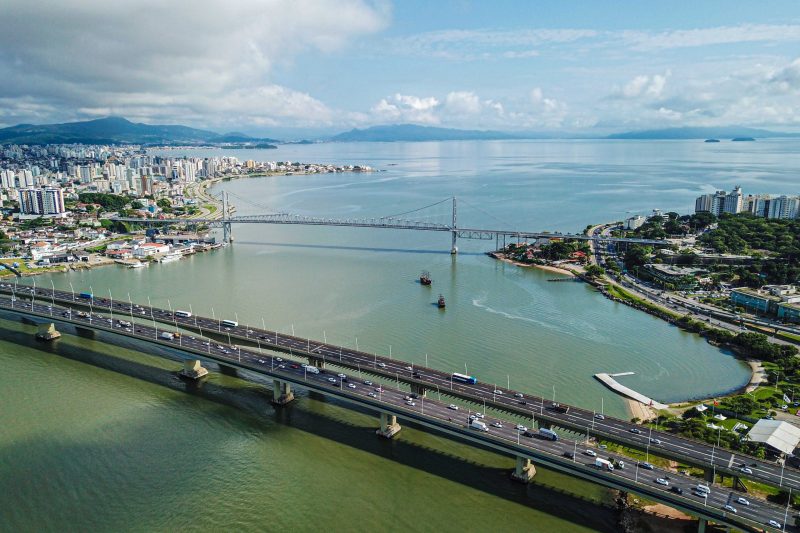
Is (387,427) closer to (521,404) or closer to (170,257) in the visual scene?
(521,404)

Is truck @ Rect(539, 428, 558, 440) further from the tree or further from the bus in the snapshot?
the tree

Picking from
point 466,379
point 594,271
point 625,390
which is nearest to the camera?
point 466,379

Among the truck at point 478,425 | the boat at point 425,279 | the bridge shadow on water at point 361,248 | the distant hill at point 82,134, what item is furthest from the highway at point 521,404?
the distant hill at point 82,134

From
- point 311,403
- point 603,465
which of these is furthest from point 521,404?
point 311,403

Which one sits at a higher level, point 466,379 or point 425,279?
point 466,379

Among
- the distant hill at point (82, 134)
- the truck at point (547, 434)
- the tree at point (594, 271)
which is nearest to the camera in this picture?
the truck at point (547, 434)

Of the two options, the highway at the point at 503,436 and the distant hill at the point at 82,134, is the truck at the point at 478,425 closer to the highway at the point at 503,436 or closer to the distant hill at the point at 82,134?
the highway at the point at 503,436

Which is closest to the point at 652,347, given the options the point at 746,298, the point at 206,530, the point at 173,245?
the point at 746,298
